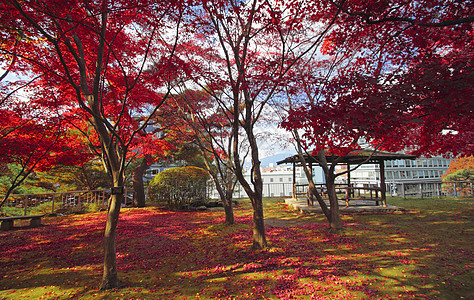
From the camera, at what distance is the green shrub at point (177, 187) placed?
10.7 m

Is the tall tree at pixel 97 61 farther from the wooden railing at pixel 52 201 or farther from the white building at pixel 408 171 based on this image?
the white building at pixel 408 171

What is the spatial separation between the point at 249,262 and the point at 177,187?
732 cm

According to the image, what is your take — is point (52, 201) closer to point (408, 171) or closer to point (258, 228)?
point (258, 228)

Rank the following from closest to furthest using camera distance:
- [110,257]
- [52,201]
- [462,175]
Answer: [110,257] < [52,201] < [462,175]

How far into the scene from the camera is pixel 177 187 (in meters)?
10.8

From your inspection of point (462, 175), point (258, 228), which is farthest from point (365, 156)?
point (462, 175)

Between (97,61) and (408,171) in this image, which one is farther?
(408,171)

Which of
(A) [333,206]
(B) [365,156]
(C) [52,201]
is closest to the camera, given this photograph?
(A) [333,206]

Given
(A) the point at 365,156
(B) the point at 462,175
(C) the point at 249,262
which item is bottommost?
(C) the point at 249,262

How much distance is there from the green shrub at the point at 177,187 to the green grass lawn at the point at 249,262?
370 cm

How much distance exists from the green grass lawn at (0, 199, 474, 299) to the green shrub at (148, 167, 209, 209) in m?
3.70

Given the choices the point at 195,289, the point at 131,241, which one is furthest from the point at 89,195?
the point at 195,289

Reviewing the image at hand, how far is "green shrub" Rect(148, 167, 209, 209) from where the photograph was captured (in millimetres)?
10711

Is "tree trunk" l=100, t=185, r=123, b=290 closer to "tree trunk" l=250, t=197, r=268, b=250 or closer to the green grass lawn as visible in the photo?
the green grass lawn
